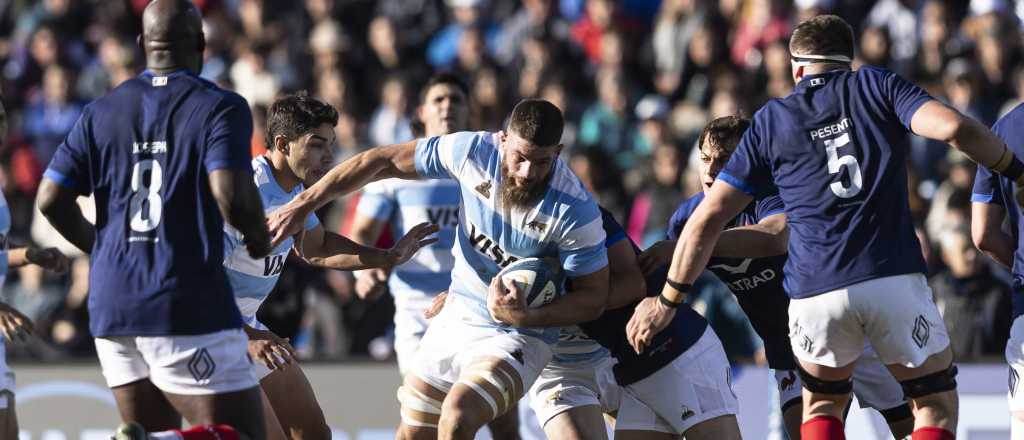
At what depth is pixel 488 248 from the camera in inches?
303

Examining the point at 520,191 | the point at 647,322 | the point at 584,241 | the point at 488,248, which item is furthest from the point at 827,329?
the point at 488,248

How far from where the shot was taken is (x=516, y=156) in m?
7.36

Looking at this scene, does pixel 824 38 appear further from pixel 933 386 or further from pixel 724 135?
pixel 933 386

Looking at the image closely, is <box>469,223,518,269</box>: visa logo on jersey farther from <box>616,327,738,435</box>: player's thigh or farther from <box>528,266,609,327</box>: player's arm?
<box>616,327,738,435</box>: player's thigh

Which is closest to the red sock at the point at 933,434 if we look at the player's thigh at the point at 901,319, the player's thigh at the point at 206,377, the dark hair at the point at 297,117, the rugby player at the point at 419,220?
the player's thigh at the point at 901,319

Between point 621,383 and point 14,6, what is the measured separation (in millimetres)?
13143

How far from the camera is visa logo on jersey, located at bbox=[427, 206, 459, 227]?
10047mm

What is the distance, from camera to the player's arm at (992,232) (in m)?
7.86

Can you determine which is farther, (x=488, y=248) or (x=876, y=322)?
(x=488, y=248)

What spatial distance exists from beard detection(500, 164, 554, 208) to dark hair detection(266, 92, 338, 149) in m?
1.39

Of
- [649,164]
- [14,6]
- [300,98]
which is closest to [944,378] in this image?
[300,98]

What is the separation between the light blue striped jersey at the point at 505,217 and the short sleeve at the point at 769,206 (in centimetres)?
110

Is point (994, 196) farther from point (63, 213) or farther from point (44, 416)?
point (44, 416)

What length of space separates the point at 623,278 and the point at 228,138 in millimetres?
2415
